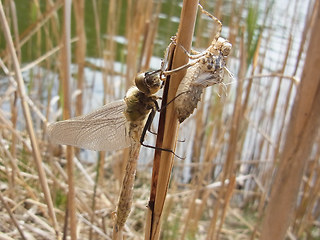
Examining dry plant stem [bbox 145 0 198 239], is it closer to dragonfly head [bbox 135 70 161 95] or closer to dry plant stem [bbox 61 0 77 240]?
dragonfly head [bbox 135 70 161 95]

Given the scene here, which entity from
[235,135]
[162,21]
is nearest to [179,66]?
[235,135]

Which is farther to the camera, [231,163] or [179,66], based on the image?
[231,163]

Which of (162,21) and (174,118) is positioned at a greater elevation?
(162,21)

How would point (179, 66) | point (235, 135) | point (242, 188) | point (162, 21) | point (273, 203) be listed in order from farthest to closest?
1. point (162, 21)
2. point (242, 188)
3. point (235, 135)
4. point (273, 203)
5. point (179, 66)

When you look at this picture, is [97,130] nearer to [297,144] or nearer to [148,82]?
[148,82]

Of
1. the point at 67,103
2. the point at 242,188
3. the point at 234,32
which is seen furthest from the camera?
the point at 242,188

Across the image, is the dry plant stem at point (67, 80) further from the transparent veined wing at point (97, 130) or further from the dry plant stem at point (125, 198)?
the dry plant stem at point (125, 198)

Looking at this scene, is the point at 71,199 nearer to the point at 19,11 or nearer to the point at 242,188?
the point at 242,188

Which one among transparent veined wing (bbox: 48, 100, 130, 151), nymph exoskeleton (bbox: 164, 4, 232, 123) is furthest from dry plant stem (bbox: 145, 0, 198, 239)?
transparent veined wing (bbox: 48, 100, 130, 151)
